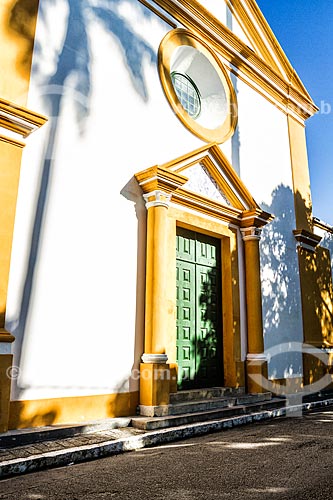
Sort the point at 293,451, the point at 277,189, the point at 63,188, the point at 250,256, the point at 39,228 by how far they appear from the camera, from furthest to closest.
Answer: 1. the point at 277,189
2. the point at 250,256
3. the point at 63,188
4. the point at 39,228
5. the point at 293,451

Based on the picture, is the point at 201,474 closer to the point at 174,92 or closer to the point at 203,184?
the point at 203,184

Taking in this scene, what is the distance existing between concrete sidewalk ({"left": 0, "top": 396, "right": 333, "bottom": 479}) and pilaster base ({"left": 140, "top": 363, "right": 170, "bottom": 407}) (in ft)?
1.63

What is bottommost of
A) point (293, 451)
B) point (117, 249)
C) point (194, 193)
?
point (293, 451)

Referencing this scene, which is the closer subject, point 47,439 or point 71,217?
point 47,439

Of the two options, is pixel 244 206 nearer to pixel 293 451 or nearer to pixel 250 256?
pixel 250 256

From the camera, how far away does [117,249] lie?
19.4ft

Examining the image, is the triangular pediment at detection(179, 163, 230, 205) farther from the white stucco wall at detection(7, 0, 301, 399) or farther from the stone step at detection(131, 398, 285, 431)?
the stone step at detection(131, 398, 285, 431)

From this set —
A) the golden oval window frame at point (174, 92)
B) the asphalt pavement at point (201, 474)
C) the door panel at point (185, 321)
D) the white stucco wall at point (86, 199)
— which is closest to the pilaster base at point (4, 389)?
the white stucco wall at point (86, 199)

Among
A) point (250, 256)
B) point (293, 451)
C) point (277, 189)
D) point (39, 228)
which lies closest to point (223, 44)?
point (277, 189)

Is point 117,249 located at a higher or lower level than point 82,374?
higher

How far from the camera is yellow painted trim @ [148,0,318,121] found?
26.3ft

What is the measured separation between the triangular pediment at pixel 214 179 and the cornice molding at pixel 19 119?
8.54 feet

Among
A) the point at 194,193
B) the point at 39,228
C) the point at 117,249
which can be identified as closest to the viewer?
the point at 39,228

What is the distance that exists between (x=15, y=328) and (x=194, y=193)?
12.2ft
